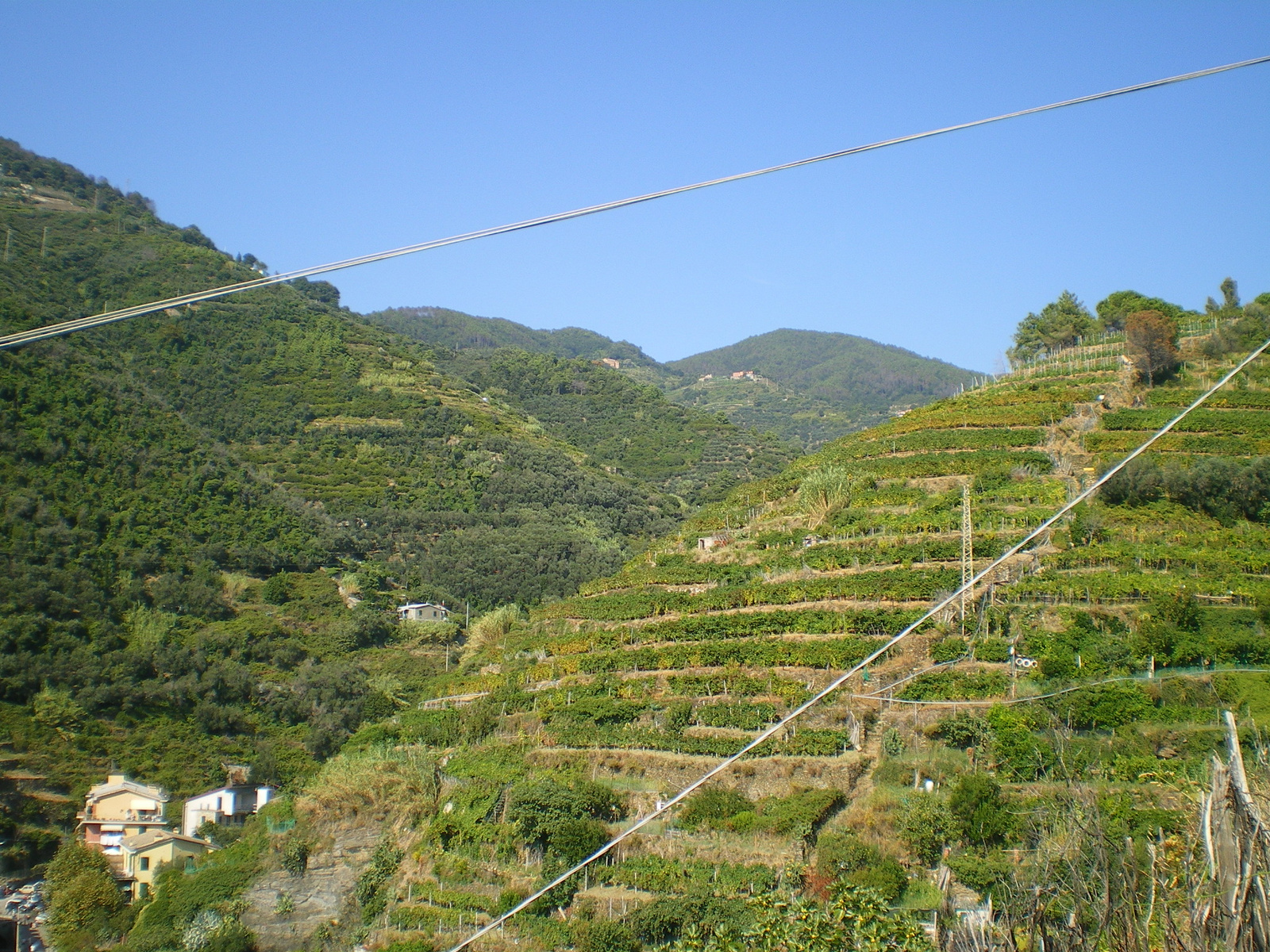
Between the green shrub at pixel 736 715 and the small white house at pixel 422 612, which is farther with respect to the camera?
the small white house at pixel 422 612

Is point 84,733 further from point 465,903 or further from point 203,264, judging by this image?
point 203,264

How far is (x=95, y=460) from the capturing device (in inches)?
1720

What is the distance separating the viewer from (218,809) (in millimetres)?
26297

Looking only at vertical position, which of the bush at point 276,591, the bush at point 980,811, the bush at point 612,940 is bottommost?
the bush at point 612,940

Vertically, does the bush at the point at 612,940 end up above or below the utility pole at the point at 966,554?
below

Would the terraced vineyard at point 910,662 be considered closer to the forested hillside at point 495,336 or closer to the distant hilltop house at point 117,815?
the distant hilltop house at point 117,815

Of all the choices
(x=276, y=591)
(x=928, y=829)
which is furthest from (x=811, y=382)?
(x=928, y=829)

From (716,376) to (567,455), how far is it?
302 ft

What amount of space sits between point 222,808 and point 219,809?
0.10 metres

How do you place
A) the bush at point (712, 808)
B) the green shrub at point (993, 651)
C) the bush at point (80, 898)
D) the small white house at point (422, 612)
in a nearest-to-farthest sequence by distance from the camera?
1. the bush at point (712, 808)
2. the green shrub at point (993, 651)
3. the bush at point (80, 898)
4. the small white house at point (422, 612)

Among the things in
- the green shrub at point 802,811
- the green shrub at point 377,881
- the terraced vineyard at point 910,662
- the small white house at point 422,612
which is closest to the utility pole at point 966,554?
the terraced vineyard at point 910,662

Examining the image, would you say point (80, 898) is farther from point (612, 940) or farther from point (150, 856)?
point (612, 940)

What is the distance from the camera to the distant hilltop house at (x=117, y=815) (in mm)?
24141

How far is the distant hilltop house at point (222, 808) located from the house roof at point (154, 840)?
0.70 m
